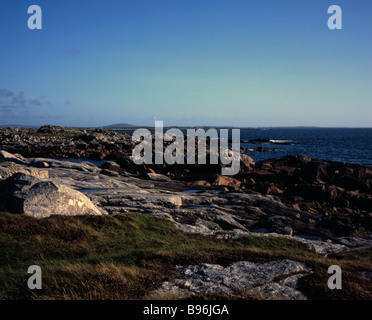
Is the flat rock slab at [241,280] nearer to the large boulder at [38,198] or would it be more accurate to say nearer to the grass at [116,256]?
the grass at [116,256]

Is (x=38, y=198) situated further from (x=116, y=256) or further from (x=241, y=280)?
(x=241, y=280)

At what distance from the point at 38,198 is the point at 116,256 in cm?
777

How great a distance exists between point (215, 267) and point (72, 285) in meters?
4.91

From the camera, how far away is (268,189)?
3803cm

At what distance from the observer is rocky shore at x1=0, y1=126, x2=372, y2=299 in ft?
36.2

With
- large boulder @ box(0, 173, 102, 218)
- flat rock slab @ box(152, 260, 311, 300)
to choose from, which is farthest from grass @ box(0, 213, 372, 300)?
large boulder @ box(0, 173, 102, 218)

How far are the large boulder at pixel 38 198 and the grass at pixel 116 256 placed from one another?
924 mm

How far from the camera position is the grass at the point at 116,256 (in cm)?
850

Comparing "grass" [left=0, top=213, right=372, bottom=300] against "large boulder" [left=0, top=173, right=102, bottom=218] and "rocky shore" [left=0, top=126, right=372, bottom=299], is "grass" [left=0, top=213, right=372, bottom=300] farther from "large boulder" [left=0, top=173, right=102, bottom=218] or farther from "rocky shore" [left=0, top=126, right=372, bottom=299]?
"large boulder" [left=0, top=173, right=102, bottom=218]

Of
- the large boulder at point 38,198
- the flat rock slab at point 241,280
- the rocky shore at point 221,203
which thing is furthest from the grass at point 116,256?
the large boulder at point 38,198

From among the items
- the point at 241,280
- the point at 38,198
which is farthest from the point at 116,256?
the point at 38,198

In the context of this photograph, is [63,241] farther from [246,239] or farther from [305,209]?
[305,209]

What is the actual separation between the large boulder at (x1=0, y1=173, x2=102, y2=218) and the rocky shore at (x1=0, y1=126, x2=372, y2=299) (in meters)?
0.05

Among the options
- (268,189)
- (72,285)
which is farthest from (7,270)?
(268,189)
